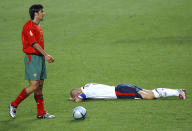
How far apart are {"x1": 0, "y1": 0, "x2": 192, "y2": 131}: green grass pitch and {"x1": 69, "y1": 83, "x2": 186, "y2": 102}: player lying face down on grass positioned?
162mm

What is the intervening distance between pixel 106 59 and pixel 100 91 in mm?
5935

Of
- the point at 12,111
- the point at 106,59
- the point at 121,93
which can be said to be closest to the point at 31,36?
the point at 12,111

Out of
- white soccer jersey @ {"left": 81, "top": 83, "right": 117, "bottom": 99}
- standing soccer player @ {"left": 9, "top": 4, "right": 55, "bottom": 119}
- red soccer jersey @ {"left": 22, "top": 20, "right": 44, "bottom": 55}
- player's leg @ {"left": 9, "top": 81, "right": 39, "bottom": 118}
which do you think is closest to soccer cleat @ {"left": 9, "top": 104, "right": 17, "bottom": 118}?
player's leg @ {"left": 9, "top": 81, "right": 39, "bottom": 118}

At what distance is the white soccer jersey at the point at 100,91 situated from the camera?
964 cm

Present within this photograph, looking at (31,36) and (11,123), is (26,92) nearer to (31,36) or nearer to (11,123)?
(11,123)

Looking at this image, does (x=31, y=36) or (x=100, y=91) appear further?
(x=100, y=91)

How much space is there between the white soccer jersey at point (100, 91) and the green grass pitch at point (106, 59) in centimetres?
15

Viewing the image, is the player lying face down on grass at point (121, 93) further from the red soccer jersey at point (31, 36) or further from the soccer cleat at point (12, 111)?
the red soccer jersey at point (31, 36)

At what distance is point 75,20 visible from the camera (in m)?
24.5

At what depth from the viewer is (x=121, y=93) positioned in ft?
31.4

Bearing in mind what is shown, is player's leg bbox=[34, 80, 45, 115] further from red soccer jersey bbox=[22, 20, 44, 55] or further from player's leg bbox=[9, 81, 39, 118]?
red soccer jersey bbox=[22, 20, 44, 55]

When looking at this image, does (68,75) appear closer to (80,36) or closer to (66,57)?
(66,57)

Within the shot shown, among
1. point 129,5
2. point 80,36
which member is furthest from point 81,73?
point 129,5

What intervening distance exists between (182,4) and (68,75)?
54.6 feet
